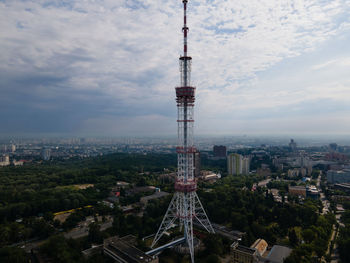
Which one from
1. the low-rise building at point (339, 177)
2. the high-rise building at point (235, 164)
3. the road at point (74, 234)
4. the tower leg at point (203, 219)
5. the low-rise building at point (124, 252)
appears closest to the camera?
the low-rise building at point (124, 252)

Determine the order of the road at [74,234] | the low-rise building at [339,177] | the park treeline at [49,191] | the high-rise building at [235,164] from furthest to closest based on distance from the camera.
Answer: the high-rise building at [235,164] < the low-rise building at [339,177] < the park treeline at [49,191] < the road at [74,234]

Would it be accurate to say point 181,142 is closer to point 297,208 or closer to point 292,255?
point 292,255

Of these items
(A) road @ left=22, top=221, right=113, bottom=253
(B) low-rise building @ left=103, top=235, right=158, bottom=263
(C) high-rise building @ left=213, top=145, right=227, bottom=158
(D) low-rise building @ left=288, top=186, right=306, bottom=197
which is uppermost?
(C) high-rise building @ left=213, top=145, right=227, bottom=158

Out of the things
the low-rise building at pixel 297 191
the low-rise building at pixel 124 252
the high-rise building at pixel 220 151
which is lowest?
the low-rise building at pixel 297 191

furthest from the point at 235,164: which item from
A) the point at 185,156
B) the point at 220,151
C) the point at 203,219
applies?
the point at 185,156

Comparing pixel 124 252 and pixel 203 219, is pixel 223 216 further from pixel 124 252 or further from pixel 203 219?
pixel 124 252

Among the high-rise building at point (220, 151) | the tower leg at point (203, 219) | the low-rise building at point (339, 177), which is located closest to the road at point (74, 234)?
the tower leg at point (203, 219)

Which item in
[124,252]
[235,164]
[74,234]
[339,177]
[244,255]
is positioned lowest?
[74,234]

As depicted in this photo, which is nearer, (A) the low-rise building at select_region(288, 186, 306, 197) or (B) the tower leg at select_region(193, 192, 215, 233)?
(B) the tower leg at select_region(193, 192, 215, 233)

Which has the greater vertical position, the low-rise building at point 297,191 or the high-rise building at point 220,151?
the high-rise building at point 220,151

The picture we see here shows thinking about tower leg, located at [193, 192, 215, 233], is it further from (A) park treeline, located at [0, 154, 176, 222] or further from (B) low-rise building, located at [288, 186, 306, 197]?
(B) low-rise building, located at [288, 186, 306, 197]

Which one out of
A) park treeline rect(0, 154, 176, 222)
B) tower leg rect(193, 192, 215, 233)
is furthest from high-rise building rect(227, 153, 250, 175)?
tower leg rect(193, 192, 215, 233)

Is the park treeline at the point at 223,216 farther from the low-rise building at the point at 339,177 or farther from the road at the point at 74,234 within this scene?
the low-rise building at the point at 339,177
